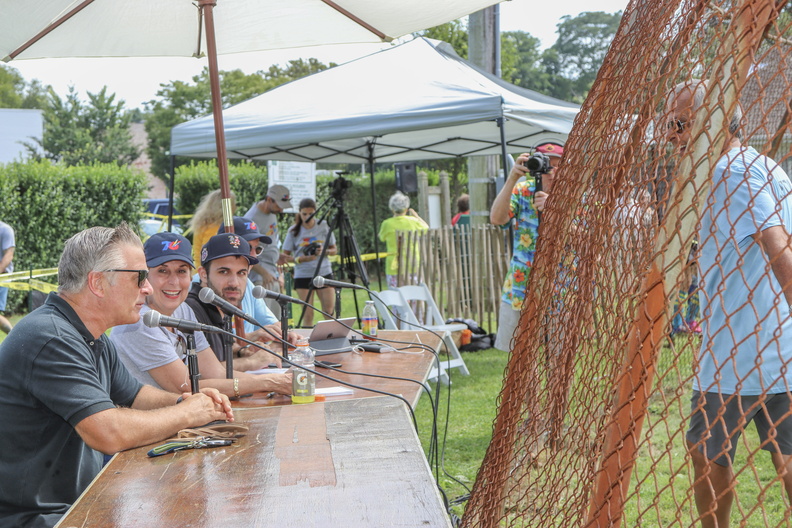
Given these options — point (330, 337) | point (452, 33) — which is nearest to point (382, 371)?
point (330, 337)

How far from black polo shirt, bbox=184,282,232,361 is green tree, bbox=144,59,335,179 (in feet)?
97.0

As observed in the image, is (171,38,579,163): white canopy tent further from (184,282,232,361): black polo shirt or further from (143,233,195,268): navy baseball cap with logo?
(143,233,195,268): navy baseball cap with logo

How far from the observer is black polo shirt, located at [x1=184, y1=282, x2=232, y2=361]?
13.0 feet

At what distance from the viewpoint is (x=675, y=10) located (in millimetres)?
1887

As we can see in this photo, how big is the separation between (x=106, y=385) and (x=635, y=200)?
194cm

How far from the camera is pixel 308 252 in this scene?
1003 cm

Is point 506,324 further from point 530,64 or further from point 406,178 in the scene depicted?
point 530,64

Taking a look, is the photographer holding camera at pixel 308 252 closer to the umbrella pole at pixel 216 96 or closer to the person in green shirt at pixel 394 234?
the person in green shirt at pixel 394 234

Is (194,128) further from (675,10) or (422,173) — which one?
(422,173)

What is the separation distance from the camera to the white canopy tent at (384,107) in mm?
6988

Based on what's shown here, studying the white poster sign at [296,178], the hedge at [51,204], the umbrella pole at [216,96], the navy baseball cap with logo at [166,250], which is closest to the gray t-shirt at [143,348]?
the navy baseball cap with logo at [166,250]

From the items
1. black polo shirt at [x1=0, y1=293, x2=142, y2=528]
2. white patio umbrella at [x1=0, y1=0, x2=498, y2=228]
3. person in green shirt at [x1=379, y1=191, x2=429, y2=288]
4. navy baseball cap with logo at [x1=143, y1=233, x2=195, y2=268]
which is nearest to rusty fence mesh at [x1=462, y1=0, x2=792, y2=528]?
black polo shirt at [x1=0, y1=293, x2=142, y2=528]

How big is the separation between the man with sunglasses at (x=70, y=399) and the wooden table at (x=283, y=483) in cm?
14

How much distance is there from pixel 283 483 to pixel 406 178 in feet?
40.8
